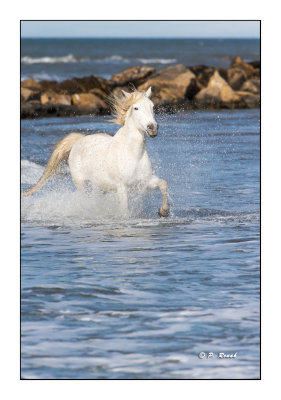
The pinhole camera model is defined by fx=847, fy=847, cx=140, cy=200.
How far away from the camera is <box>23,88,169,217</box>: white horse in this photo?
8.33 metres

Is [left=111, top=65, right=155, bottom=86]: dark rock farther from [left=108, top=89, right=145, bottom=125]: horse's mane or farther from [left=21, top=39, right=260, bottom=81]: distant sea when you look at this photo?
[left=108, top=89, right=145, bottom=125]: horse's mane

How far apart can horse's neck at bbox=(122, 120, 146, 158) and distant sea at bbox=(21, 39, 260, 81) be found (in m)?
21.1

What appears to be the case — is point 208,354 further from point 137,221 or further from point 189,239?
point 137,221

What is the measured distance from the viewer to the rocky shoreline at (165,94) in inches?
789

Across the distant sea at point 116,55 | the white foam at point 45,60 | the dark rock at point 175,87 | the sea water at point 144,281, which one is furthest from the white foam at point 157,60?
the sea water at point 144,281

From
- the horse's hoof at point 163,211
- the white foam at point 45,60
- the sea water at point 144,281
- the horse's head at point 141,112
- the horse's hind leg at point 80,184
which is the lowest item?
the sea water at point 144,281

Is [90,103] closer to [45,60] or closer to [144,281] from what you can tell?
[144,281]

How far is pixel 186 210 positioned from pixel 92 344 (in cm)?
410

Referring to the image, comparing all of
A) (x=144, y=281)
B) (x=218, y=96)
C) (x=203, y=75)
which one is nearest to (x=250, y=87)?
(x=218, y=96)

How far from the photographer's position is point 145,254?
7.39 m

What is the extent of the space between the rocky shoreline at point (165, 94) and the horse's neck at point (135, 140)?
950cm

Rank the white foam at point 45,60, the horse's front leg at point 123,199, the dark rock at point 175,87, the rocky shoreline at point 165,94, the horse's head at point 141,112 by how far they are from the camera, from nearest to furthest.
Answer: the horse's head at point 141,112 < the horse's front leg at point 123,199 < the rocky shoreline at point 165,94 < the dark rock at point 175,87 < the white foam at point 45,60

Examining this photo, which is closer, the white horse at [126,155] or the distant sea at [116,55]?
the white horse at [126,155]

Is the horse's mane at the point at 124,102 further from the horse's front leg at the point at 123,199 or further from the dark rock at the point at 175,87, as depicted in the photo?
the dark rock at the point at 175,87
